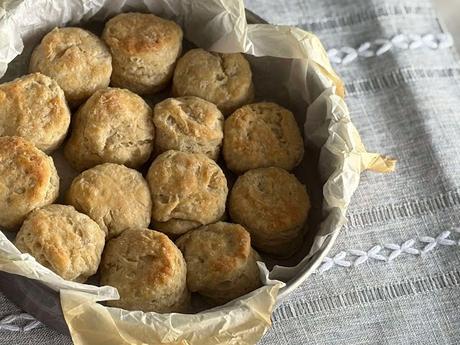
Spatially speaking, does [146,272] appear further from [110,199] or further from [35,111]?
[35,111]

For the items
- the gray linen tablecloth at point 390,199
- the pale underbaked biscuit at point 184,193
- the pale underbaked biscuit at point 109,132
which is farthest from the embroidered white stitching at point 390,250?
the pale underbaked biscuit at point 109,132

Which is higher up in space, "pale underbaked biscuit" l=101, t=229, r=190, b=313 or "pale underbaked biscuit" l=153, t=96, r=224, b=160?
"pale underbaked biscuit" l=153, t=96, r=224, b=160

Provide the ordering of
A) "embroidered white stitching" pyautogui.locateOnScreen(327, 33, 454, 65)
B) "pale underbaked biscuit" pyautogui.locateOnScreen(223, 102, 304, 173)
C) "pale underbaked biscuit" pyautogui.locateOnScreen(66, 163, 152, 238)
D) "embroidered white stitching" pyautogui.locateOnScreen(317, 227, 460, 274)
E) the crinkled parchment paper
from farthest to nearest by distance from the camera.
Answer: "embroidered white stitching" pyautogui.locateOnScreen(327, 33, 454, 65) → "embroidered white stitching" pyautogui.locateOnScreen(317, 227, 460, 274) → "pale underbaked biscuit" pyautogui.locateOnScreen(223, 102, 304, 173) → "pale underbaked biscuit" pyautogui.locateOnScreen(66, 163, 152, 238) → the crinkled parchment paper

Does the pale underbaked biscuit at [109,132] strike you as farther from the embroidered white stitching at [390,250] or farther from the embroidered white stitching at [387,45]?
the embroidered white stitching at [387,45]

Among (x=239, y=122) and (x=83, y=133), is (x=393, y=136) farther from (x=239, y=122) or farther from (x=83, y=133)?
(x=83, y=133)

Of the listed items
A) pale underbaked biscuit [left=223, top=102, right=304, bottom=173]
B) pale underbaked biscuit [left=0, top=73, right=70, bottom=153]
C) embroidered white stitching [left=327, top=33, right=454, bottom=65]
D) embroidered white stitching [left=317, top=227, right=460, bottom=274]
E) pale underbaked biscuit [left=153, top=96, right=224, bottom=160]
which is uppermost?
pale underbaked biscuit [left=0, top=73, right=70, bottom=153]

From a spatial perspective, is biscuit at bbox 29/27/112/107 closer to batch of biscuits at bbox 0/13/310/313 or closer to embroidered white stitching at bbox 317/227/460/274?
batch of biscuits at bbox 0/13/310/313

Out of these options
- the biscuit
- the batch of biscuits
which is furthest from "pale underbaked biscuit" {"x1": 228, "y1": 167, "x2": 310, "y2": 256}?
A: the biscuit

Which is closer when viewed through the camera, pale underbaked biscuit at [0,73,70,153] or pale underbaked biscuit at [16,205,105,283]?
pale underbaked biscuit at [16,205,105,283]
